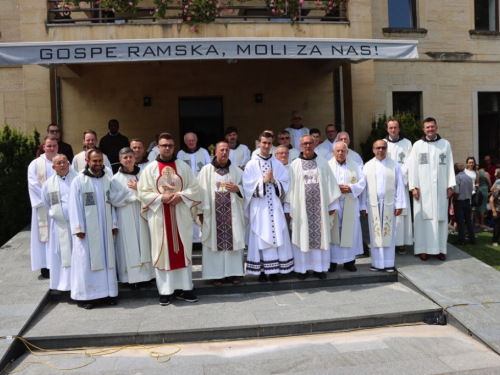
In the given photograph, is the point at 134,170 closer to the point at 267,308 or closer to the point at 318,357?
A: the point at 267,308

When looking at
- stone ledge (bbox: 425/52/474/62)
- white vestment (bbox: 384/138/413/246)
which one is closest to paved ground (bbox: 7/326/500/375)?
white vestment (bbox: 384/138/413/246)

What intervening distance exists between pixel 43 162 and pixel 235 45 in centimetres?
358

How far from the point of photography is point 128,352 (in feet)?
19.1

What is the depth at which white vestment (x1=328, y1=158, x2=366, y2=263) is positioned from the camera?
7941 millimetres

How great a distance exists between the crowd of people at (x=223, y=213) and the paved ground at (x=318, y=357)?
1312mm

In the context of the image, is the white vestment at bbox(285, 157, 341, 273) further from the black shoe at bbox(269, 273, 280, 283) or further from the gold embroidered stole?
the gold embroidered stole

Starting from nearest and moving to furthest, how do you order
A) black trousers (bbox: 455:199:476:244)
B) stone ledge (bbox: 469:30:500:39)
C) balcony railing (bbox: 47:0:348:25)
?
black trousers (bbox: 455:199:476:244) → balcony railing (bbox: 47:0:348:25) → stone ledge (bbox: 469:30:500:39)

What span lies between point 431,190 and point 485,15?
9451 millimetres

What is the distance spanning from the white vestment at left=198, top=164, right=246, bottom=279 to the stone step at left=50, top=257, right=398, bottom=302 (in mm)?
188

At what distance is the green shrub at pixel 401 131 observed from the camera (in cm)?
1095

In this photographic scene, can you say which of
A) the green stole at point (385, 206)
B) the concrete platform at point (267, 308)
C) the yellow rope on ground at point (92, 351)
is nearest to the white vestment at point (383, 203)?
the green stole at point (385, 206)

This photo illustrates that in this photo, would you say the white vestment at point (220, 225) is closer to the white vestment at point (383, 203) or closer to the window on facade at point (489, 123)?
the white vestment at point (383, 203)

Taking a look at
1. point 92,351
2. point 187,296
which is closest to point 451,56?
point 187,296

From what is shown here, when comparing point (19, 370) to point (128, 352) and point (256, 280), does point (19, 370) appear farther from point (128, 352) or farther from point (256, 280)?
point (256, 280)
